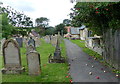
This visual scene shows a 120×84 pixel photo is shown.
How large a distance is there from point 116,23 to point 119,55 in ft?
5.11

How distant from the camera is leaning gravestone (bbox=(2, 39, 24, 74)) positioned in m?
5.99

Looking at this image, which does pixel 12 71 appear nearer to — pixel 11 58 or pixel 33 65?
pixel 11 58

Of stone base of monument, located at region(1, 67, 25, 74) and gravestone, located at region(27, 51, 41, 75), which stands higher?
gravestone, located at region(27, 51, 41, 75)

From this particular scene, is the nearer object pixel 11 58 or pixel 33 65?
pixel 33 65

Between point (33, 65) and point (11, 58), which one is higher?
point (11, 58)

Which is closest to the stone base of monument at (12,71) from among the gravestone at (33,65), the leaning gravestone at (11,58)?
the leaning gravestone at (11,58)

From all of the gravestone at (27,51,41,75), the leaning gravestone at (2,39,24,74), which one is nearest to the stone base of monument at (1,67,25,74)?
the leaning gravestone at (2,39,24,74)

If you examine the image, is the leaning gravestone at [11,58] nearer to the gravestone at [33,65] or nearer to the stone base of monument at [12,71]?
the stone base of monument at [12,71]

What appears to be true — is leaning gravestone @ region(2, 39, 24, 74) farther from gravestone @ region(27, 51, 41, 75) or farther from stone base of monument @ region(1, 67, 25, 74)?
gravestone @ region(27, 51, 41, 75)

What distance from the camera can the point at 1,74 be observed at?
19.3 feet

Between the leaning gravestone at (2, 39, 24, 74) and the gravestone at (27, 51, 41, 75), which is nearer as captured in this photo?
the gravestone at (27, 51, 41, 75)

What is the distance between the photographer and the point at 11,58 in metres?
6.08

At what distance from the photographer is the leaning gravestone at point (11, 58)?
5992 mm

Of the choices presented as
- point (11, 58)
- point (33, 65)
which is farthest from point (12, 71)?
point (33, 65)
